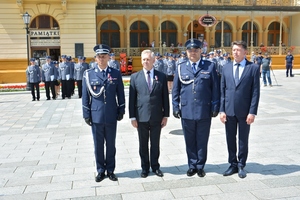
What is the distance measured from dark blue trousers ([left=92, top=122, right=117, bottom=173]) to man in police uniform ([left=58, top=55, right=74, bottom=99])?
11.4 m

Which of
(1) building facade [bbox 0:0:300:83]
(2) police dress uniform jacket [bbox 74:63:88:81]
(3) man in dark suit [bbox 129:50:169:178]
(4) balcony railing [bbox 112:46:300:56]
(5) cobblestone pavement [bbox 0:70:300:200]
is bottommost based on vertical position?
(5) cobblestone pavement [bbox 0:70:300:200]

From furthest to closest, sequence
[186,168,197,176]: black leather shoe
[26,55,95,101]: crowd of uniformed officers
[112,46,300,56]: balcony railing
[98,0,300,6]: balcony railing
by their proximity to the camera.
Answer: [98,0,300,6]: balcony railing < [112,46,300,56]: balcony railing < [26,55,95,101]: crowd of uniformed officers < [186,168,197,176]: black leather shoe

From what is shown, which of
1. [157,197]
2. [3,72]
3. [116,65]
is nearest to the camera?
[157,197]

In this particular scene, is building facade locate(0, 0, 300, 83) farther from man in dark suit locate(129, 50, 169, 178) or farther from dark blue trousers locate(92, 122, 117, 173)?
man in dark suit locate(129, 50, 169, 178)

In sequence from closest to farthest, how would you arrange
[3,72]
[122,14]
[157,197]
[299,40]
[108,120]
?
[157,197] < [108,120] < [3,72] < [122,14] < [299,40]

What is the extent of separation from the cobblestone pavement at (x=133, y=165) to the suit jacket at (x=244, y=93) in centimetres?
107

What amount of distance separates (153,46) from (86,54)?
6562mm

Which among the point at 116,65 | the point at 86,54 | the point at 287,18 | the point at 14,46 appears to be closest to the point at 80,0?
the point at 86,54

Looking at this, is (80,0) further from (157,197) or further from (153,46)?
(157,197)

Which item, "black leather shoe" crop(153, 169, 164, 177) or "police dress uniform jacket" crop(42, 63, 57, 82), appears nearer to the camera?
"black leather shoe" crop(153, 169, 164, 177)

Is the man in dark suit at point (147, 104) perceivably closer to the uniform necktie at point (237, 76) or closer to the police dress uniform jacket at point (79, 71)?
the uniform necktie at point (237, 76)

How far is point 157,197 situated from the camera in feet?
15.4

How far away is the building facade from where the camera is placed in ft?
81.7

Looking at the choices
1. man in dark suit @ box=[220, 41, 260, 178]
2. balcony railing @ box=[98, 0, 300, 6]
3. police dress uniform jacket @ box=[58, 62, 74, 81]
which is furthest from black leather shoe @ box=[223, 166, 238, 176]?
balcony railing @ box=[98, 0, 300, 6]
